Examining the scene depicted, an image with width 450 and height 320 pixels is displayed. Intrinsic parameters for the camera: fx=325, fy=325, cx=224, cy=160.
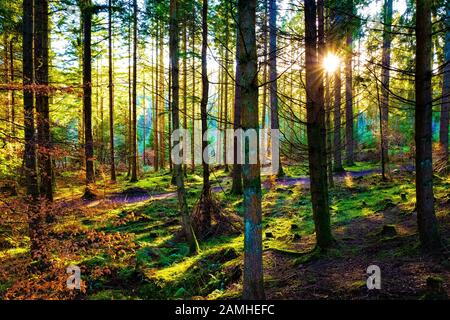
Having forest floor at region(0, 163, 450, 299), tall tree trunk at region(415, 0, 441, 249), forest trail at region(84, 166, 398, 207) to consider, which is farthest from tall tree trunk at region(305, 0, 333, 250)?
Answer: forest trail at region(84, 166, 398, 207)

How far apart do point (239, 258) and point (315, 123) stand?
11.8 ft

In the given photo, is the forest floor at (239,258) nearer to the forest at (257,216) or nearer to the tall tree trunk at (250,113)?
the forest at (257,216)

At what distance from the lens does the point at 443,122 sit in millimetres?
13531

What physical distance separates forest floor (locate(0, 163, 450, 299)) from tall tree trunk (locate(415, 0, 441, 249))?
59cm

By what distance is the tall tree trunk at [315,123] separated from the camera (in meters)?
6.54

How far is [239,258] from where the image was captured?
7703 millimetres

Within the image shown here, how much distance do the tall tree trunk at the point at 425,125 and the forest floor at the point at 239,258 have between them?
0.59m

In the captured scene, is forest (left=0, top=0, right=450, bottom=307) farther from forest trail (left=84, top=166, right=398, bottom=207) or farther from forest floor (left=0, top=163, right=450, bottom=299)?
forest trail (left=84, top=166, right=398, bottom=207)

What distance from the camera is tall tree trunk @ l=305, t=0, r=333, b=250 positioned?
654cm

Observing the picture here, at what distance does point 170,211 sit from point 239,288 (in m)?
8.25

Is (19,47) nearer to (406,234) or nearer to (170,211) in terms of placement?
(170,211)

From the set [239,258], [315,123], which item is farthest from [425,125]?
[239,258]

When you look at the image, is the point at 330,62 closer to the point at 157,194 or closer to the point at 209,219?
the point at 209,219
